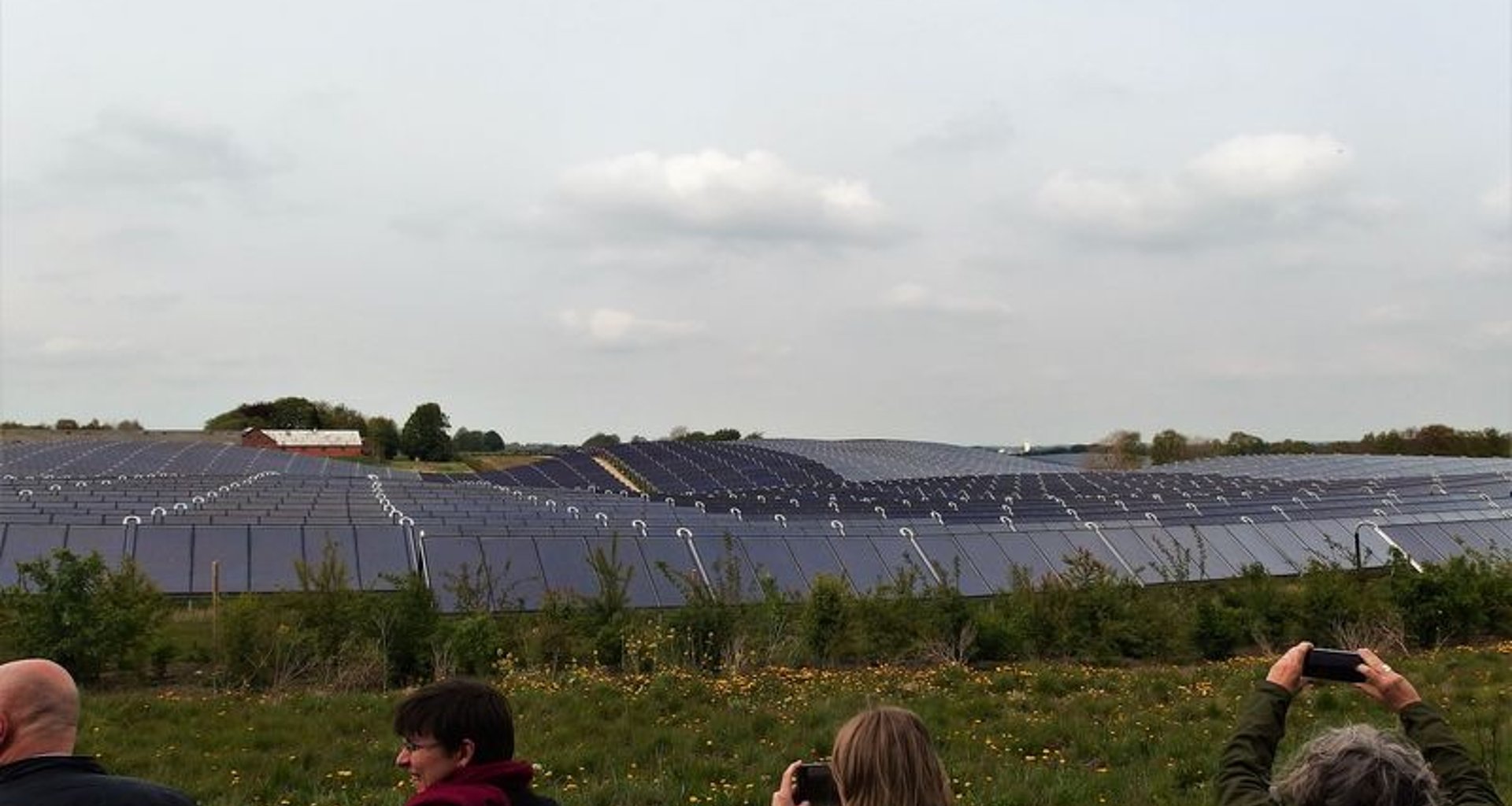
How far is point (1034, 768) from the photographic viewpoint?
8133 mm

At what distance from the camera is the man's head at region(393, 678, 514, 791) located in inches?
141

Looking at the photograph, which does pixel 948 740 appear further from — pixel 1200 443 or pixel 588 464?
pixel 1200 443

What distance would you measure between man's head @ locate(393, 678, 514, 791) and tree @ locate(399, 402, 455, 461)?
326ft

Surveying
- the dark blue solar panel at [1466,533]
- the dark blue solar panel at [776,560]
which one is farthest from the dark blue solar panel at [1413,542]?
the dark blue solar panel at [776,560]

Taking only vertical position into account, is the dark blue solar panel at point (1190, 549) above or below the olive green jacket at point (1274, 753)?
below

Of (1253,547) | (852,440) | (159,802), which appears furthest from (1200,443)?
(159,802)

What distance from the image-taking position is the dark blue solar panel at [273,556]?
16.6 m

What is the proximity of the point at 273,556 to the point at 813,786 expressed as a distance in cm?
1597

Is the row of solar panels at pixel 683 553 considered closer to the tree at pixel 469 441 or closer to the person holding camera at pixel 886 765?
the person holding camera at pixel 886 765

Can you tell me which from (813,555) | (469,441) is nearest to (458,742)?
Answer: (813,555)

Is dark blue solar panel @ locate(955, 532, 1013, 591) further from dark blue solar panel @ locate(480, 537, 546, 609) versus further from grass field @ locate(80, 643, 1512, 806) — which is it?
dark blue solar panel @ locate(480, 537, 546, 609)

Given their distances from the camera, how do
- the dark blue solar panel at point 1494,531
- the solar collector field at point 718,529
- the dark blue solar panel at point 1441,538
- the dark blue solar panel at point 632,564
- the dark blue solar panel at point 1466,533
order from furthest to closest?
1. the dark blue solar panel at point 1494,531
2. the dark blue solar panel at point 1466,533
3. the dark blue solar panel at point 1441,538
4. the solar collector field at point 718,529
5. the dark blue solar panel at point 632,564

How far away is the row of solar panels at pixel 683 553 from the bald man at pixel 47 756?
10.5 metres

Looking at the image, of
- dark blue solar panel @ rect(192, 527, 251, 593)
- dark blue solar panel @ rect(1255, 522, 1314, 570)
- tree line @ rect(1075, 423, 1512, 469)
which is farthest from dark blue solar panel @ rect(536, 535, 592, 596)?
tree line @ rect(1075, 423, 1512, 469)
